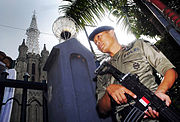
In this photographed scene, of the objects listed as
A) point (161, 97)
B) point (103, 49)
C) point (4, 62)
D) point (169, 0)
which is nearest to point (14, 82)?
point (4, 62)

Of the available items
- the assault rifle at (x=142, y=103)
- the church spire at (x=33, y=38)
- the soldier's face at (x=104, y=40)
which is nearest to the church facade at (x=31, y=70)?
the church spire at (x=33, y=38)

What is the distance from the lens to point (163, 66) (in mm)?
1442

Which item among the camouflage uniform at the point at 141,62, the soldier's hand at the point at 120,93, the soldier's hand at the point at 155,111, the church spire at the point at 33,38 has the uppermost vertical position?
the church spire at the point at 33,38

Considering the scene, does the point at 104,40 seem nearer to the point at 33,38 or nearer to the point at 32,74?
the point at 32,74

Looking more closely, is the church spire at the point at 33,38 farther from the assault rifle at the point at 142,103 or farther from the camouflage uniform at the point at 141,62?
the assault rifle at the point at 142,103

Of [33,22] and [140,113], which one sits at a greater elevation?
[33,22]

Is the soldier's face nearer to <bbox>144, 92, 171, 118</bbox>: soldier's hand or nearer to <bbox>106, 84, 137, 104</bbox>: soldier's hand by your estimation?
<bbox>106, 84, 137, 104</bbox>: soldier's hand

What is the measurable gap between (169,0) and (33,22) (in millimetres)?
45269

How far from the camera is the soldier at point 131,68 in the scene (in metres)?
1.33

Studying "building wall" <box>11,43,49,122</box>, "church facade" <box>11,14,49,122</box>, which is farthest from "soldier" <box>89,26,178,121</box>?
"building wall" <box>11,43,49,122</box>

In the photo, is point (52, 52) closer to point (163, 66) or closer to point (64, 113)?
point (64, 113)

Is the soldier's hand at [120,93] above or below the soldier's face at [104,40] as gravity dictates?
below

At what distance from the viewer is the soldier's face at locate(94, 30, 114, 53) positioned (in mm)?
1906

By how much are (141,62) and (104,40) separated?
0.61m
